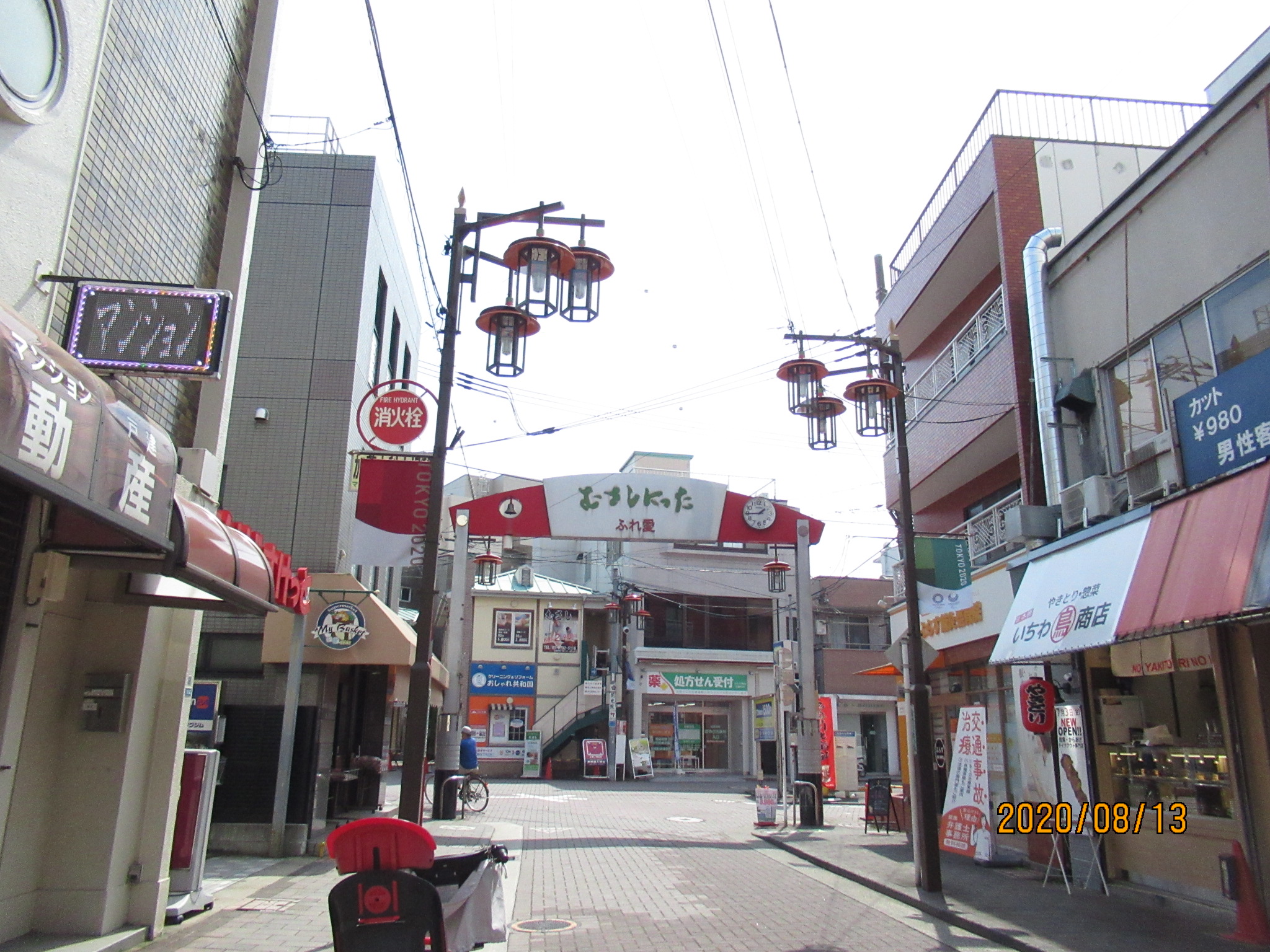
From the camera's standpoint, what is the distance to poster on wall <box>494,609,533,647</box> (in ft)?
137

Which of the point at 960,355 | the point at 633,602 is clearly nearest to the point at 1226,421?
the point at 960,355

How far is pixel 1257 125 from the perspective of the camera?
386 inches

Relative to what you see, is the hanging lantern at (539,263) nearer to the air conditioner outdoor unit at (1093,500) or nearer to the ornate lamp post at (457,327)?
the ornate lamp post at (457,327)

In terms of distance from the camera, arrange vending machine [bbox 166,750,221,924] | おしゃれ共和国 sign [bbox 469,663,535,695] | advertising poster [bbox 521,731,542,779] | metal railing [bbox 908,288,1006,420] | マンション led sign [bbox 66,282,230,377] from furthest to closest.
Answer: おしゃれ共和国 sign [bbox 469,663,535,695] → advertising poster [bbox 521,731,542,779] → metal railing [bbox 908,288,1006,420] → vending machine [bbox 166,750,221,924] → マンション led sign [bbox 66,282,230,377]

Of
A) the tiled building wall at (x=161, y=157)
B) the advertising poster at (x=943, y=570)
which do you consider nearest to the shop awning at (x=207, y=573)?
the tiled building wall at (x=161, y=157)

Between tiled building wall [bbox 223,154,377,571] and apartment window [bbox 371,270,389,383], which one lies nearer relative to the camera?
tiled building wall [bbox 223,154,377,571]

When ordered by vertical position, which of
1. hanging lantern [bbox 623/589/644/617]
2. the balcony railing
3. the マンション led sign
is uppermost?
hanging lantern [bbox 623/589/644/617]

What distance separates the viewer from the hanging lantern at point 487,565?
24.7m

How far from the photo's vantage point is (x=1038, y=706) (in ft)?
41.8

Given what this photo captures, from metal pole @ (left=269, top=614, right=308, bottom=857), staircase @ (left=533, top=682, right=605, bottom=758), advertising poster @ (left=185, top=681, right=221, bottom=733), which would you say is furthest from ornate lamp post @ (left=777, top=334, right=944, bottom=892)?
staircase @ (left=533, top=682, right=605, bottom=758)

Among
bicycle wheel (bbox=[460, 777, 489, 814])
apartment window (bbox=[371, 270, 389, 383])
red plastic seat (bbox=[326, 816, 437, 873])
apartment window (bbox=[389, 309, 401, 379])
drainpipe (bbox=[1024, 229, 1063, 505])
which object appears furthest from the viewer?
bicycle wheel (bbox=[460, 777, 489, 814])

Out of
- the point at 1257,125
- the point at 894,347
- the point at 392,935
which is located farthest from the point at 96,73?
the point at 1257,125

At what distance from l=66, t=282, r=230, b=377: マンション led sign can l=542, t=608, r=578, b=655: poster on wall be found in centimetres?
3555

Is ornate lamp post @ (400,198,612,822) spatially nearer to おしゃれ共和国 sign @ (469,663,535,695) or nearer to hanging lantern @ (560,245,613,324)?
hanging lantern @ (560,245,613,324)
